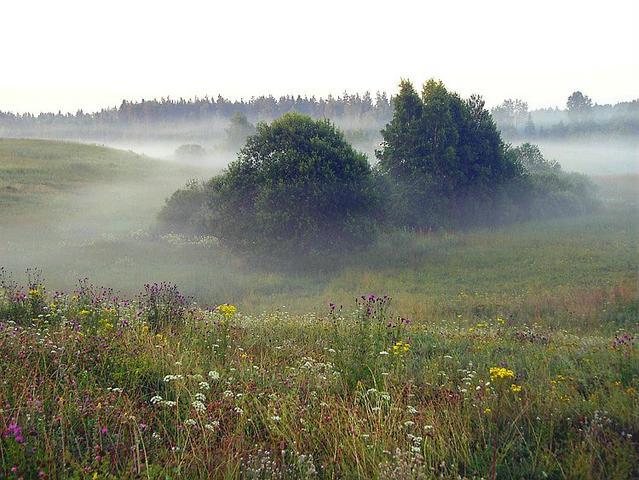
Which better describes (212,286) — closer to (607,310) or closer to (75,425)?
(607,310)

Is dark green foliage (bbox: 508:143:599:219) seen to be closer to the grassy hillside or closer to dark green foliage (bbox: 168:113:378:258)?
dark green foliage (bbox: 168:113:378:258)

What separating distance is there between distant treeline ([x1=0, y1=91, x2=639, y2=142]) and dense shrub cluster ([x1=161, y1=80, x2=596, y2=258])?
8286 centimetres

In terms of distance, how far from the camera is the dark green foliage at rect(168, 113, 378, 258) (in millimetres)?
28875

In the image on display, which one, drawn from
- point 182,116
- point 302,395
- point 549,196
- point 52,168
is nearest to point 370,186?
point 549,196

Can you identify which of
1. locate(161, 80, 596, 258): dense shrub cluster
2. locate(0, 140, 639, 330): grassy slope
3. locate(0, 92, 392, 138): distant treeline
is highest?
locate(0, 92, 392, 138): distant treeline

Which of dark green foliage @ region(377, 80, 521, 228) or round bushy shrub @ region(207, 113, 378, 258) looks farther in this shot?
dark green foliage @ region(377, 80, 521, 228)

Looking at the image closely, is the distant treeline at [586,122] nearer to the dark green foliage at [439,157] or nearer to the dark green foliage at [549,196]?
the dark green foliage at [549,196]

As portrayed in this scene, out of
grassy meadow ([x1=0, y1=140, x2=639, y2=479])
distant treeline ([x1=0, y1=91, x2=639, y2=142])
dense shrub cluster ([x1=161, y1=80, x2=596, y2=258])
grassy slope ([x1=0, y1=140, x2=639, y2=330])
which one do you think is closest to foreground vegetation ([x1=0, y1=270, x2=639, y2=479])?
grassy meadow ([x1=0, y1=140, x2=639, y2=479])

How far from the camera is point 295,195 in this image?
1145 inches

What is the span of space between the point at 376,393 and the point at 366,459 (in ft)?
3.05

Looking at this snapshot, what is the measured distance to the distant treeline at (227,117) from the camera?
5167 inches

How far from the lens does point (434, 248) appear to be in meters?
30.3

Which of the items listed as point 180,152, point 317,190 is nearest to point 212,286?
point 317,190

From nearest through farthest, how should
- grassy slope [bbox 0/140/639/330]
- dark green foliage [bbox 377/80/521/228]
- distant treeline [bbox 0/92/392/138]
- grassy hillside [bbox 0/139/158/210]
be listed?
grassy slope [bbox 0/140/639/330]
dark green foliage [bbox 377/80/521/228]
grassy hillside [bbox 0/139/158/210]
distant treeline [bbox 0/92/392/138]
